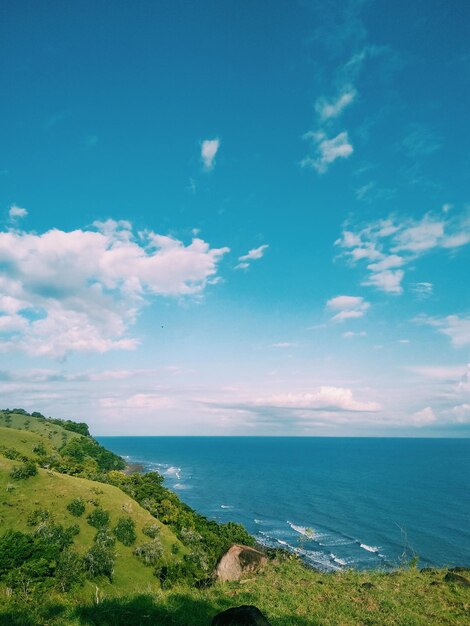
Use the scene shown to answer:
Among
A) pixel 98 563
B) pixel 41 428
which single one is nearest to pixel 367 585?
pixel 98 563

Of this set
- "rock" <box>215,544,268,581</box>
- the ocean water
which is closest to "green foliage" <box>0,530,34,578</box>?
"rock" <box>215,544,268,581</box>

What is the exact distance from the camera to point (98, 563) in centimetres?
4547

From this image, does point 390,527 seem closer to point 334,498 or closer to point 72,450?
point 334,498

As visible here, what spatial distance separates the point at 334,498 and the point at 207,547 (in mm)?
74558

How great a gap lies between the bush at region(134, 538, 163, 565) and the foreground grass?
131ft

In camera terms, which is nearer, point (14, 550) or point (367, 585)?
point (367, 585)

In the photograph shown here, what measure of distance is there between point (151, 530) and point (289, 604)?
164 feet

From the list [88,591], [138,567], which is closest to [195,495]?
[138,567]

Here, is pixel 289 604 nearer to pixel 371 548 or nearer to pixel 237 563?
pixel 237 563

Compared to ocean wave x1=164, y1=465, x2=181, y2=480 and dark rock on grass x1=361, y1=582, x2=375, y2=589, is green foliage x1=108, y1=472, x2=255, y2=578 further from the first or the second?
ocean wave x1=164, y1=465, x2=181, y2=480

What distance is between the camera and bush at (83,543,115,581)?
4500cm

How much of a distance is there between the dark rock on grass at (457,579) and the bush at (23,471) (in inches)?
2588

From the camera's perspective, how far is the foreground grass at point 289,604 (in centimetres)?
1274

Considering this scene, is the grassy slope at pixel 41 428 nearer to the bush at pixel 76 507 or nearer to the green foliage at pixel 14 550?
the bush at pixel 76 507
